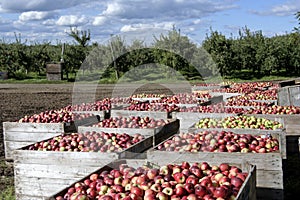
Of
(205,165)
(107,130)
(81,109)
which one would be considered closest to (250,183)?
(205,165)

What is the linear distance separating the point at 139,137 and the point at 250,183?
2.67 m

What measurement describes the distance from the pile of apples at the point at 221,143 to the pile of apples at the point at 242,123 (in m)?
0.89

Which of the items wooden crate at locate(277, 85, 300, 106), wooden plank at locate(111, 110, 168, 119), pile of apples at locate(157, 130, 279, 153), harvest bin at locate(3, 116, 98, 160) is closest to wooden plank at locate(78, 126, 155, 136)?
harvest bin at locate(3, 116, 98, 160)

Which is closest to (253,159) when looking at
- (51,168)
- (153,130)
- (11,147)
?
(153,130)

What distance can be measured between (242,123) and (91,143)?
243cm

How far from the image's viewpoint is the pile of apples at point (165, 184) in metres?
3.21

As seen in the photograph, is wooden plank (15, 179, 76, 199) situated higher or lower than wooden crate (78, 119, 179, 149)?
lower

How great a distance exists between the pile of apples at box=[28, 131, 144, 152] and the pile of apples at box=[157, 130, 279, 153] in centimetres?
65

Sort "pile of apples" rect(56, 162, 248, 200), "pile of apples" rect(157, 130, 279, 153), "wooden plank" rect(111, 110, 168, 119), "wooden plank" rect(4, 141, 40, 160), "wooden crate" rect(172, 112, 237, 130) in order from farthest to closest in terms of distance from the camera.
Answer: "wooden plank" rect(111, 110, 168, 119), "wooden crate" rect(172, 112, 237, 130), "wooden plank" rect(4, 141, 40, 160), "pile of apples" rect(157, 130, 279, 153), "pile of apples" rect(56, 162, 248, 200)

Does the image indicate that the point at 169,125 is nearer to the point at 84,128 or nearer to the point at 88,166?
the point at 84,128

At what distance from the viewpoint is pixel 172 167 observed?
3.91 meters

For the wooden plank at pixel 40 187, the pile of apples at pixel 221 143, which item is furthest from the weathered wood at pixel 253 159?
the wooden plank at pixel 40 187

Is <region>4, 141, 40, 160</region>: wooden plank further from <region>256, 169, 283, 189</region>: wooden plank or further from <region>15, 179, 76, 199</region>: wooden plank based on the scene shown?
<region>256, 169, 283, 189</region>: wooden plank

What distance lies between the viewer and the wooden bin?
15.4ft
